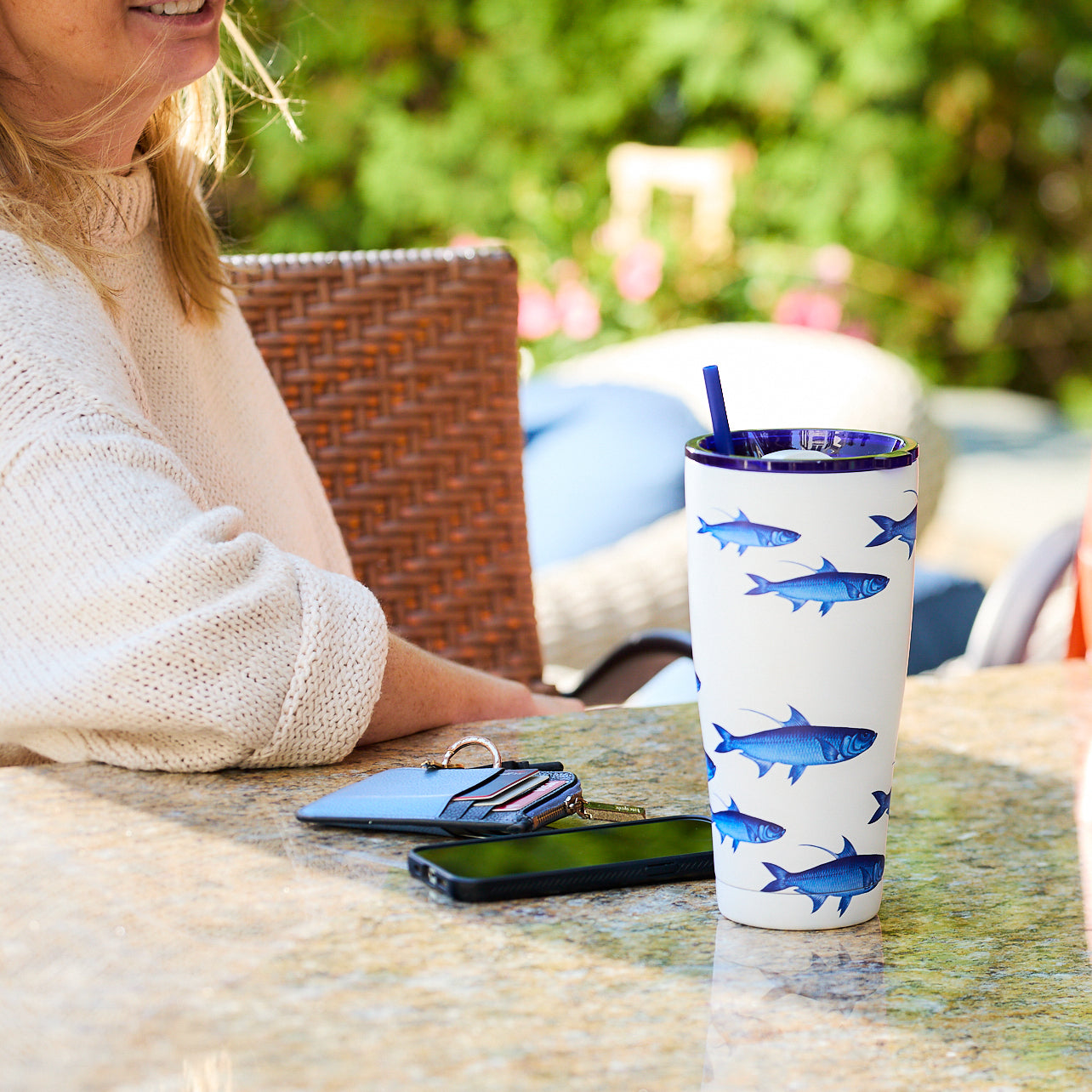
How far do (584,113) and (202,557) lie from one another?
6171 millimetres

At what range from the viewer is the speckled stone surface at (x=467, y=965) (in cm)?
54

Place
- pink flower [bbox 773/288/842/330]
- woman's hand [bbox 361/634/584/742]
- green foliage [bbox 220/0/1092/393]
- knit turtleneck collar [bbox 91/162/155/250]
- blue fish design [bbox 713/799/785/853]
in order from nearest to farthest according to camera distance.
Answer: blue fish design [bbox 713/799/785/853] < woman's hand [bbox 361/634/584/742] < knit turtleneck collar [bbox 91/162/155/250] < pink flower [bbox 773/288/842/330] < green foliage [bbox 220/0/1092/393]

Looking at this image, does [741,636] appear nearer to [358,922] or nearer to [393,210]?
[358,922]

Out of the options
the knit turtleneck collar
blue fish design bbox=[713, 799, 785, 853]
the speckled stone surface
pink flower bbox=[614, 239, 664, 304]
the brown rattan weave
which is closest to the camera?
the speckled stone surface

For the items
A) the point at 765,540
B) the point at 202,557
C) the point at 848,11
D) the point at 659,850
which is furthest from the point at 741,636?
the point at 848,11

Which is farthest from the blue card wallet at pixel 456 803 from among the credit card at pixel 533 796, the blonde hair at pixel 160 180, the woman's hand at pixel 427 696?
the blonde hair at pixel 160 180

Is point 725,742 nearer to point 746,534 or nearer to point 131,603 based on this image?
point 746,534

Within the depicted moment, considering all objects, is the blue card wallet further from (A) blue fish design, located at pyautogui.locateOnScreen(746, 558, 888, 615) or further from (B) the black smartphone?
(A) blue fish design, located at pyautogui.locateOnScreen(746, 558, 888, 615)

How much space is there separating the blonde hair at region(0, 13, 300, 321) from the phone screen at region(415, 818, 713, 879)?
0.54 m

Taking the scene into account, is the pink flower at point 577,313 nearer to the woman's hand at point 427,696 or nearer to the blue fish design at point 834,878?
the woman's hand at point 427,696

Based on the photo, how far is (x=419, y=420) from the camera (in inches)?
66.6

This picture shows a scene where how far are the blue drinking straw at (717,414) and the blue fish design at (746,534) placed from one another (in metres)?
0.05

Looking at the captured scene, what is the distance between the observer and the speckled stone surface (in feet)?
1.76

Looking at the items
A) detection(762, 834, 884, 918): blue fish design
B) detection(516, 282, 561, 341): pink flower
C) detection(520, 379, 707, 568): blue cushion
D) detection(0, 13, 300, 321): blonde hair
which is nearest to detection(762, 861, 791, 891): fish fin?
detection(762, 834, 884, 918): blue fish design
